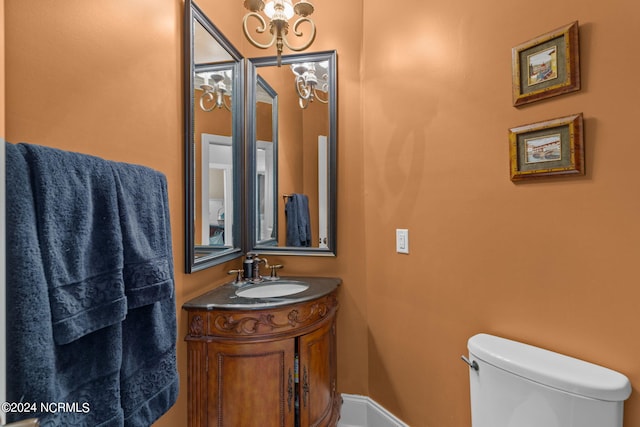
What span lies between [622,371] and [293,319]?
45.6 inches

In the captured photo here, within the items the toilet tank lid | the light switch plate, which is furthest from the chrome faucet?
the toilet tank lid

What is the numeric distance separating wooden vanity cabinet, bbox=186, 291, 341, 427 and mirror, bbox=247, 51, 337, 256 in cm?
61

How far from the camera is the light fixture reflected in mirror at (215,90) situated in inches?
61.3

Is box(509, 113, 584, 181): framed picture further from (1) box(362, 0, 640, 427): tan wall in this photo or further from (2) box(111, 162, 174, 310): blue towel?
(2) box(111, 162, 174, 310): blue towel

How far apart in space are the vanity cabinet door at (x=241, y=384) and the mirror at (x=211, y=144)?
0.42 m

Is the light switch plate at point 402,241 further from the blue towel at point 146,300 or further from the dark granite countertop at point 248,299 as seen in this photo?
the blue towel at point 146,300

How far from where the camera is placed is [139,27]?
1.15 m

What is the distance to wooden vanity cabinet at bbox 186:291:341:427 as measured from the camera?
134 cm

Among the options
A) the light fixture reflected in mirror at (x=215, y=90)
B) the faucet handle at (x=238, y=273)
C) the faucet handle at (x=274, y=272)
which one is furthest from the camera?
the faucet handle at (x=274, y=272)

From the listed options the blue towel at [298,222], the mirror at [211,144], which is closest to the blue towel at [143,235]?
the mirror at [211,144]

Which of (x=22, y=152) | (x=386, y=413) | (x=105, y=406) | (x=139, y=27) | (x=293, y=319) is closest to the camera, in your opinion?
(x=22, y=152)

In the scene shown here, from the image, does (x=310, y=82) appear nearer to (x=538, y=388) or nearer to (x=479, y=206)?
(x=479, y=206)

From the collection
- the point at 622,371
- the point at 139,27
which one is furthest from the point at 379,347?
the point at 139,27

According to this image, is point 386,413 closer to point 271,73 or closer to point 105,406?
point 105,406
